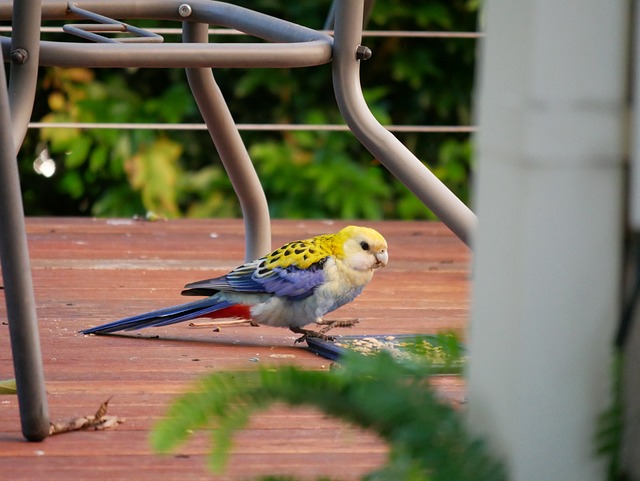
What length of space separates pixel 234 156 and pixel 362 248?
43cm

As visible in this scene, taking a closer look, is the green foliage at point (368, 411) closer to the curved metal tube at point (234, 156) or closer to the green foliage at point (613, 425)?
the green foliage at point (613, 425)

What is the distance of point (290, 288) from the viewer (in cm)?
197

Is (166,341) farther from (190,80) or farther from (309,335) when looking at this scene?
(190,80)

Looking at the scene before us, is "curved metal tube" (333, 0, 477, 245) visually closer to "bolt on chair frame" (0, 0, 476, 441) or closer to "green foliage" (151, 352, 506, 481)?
"bolt on chair frame" (0, 0, 476, 441)

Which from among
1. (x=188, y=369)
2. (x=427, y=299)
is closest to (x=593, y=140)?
(x=188, y=369)

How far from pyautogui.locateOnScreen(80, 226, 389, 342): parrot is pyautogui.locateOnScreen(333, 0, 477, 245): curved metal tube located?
0.67ft

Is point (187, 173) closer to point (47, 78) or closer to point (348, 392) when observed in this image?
point (47, 78)

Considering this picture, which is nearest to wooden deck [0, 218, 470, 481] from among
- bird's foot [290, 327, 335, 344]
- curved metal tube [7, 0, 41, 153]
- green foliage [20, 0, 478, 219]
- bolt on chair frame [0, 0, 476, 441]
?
bird's foot [290, 327, 335, 344]

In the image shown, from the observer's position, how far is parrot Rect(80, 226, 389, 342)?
1969mm

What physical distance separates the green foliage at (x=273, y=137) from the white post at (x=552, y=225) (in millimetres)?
3754

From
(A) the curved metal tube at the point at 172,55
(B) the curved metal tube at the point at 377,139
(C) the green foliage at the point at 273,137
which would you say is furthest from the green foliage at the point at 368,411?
(C) the green foliage at the point at 273,137

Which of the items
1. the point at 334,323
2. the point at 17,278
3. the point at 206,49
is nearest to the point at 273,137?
the point at 334,323

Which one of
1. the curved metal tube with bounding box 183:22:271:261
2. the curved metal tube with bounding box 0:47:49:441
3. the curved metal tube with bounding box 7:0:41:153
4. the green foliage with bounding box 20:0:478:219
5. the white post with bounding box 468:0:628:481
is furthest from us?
the green foliage with bounding box 20:0:478:219

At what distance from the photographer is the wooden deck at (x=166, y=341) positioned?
1302 millimetres
